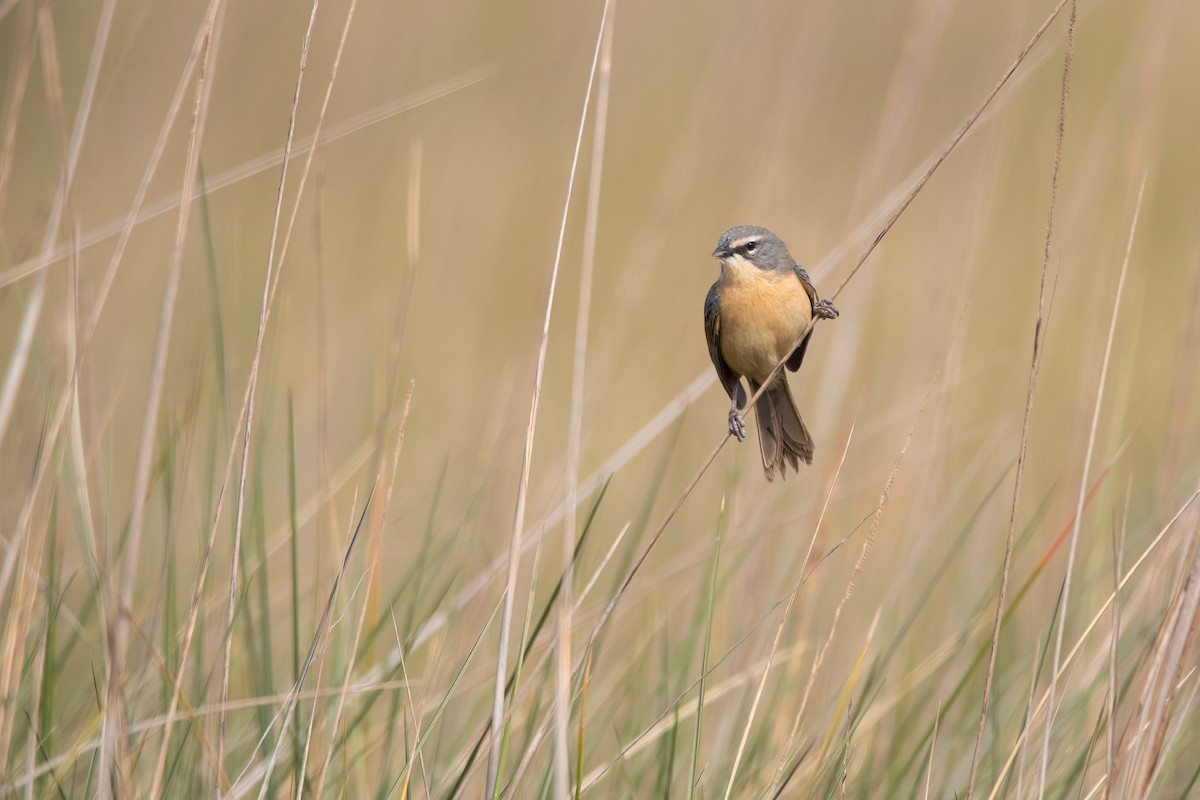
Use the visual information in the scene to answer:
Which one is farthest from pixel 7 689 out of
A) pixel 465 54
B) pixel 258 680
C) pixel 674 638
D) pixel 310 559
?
pixel 465 54

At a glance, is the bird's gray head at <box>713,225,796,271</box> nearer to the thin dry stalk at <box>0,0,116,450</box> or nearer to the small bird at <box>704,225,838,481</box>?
the small bird at <box>704,225,838,481</box>

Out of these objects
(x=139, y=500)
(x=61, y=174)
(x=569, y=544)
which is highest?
(x=61, y=174)

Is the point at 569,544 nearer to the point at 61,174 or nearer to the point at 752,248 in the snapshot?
the point at 61,174

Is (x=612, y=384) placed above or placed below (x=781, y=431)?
above

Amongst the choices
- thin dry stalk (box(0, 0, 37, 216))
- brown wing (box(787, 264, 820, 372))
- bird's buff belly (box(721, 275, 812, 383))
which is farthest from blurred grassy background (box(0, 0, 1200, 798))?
bird's buff belly (box(721, 275, 812, 383))

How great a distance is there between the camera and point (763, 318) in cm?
381

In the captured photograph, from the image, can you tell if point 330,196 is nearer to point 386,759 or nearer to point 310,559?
point 310,559

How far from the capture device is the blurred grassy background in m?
2.56

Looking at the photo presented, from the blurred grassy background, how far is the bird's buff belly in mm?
278

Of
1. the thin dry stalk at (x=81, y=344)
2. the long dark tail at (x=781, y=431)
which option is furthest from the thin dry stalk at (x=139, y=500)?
the long dark tail at (x=781, y=431)

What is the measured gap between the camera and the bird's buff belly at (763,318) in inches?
150

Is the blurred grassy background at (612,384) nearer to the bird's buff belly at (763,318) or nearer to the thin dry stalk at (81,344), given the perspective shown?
the thin dry stalk at (81,344)

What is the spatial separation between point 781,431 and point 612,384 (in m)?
0.60

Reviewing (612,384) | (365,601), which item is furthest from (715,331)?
(365,601)
